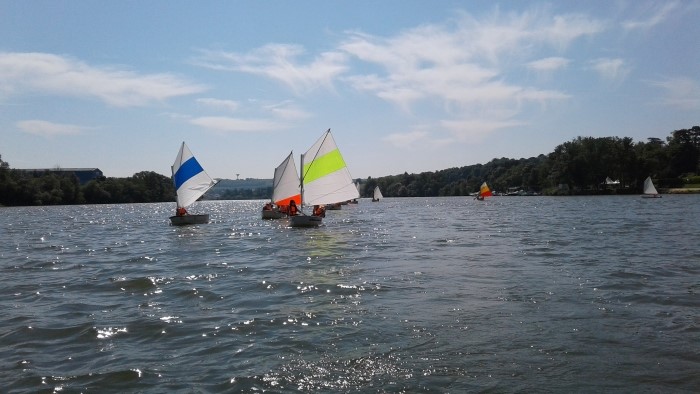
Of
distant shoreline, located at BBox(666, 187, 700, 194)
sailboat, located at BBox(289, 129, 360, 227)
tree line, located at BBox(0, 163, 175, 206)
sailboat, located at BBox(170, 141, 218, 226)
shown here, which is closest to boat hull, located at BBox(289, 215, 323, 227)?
sailboat, located at BBox(289, 129, 360, 227)

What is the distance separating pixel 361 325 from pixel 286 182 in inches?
1577

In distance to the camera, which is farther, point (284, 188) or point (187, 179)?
point (284, 188)

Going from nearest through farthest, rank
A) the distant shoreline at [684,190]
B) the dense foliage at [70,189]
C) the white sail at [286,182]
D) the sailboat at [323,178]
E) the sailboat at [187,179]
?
1. the sailboat at [323,178]
2. the sailboat at [187,179]
3. the white sail at [286,182]
4. the distant shoreline at [684,190]
5. the dense foliage at [70,189]

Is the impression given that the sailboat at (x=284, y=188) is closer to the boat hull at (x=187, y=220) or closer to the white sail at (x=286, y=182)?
the white sail at (x=286, y=182)

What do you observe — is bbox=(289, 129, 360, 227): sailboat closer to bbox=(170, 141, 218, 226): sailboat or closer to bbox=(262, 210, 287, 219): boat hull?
bbox=(170, 141, 218, 226): sailboat

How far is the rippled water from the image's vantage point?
23.6 ft

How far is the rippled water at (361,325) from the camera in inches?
283

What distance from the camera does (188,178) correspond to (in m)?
43.0

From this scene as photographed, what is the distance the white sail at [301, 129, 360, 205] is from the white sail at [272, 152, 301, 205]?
838 cm

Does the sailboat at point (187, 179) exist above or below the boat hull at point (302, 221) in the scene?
above

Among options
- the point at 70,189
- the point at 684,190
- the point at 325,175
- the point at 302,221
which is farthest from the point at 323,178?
the point at 70,189

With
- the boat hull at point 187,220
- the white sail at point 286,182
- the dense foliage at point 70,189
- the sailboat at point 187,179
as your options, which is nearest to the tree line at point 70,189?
the dense foliage at point 70,189

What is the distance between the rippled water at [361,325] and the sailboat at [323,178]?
734 inches

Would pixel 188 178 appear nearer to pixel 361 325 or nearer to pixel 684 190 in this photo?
pixel 361 325
